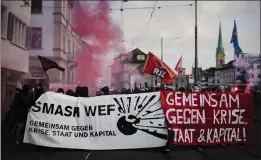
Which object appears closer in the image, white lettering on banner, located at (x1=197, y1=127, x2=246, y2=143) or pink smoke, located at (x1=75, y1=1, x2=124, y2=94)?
white lettering on banner, located at (x1=197, y1=127, x2=246, y2=143)

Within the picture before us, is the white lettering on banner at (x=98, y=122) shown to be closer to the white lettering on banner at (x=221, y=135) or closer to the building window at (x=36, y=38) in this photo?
the white lettering on banner at (x=221, y=135)

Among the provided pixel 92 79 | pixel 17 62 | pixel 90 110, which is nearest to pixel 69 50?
pixel 92 79

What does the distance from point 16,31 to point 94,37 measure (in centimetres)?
907

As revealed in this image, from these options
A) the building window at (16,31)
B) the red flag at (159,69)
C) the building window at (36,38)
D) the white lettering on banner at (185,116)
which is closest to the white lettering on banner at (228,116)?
the white lettering on banner at (185,116)

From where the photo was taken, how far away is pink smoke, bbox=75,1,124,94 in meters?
30.7

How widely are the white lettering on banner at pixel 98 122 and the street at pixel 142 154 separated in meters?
0.22

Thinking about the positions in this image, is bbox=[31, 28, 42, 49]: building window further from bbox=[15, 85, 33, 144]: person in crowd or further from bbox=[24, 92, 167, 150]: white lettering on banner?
bbox=[24, 92, 167, 150]: white lettering on banner

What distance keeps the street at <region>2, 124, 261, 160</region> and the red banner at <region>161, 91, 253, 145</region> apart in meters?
0.26

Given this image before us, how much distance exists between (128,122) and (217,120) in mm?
2256

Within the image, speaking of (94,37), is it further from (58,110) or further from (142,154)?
(142,154)

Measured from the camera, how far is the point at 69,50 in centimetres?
4156

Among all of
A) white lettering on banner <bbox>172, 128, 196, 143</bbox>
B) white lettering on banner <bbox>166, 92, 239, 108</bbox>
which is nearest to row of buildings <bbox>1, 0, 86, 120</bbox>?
white lettering on banner <bbox>166, 92, 239, 108</bbox>

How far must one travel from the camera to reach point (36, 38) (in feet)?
123

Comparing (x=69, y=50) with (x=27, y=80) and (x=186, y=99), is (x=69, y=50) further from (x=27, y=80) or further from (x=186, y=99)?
(x=186, y=99)
